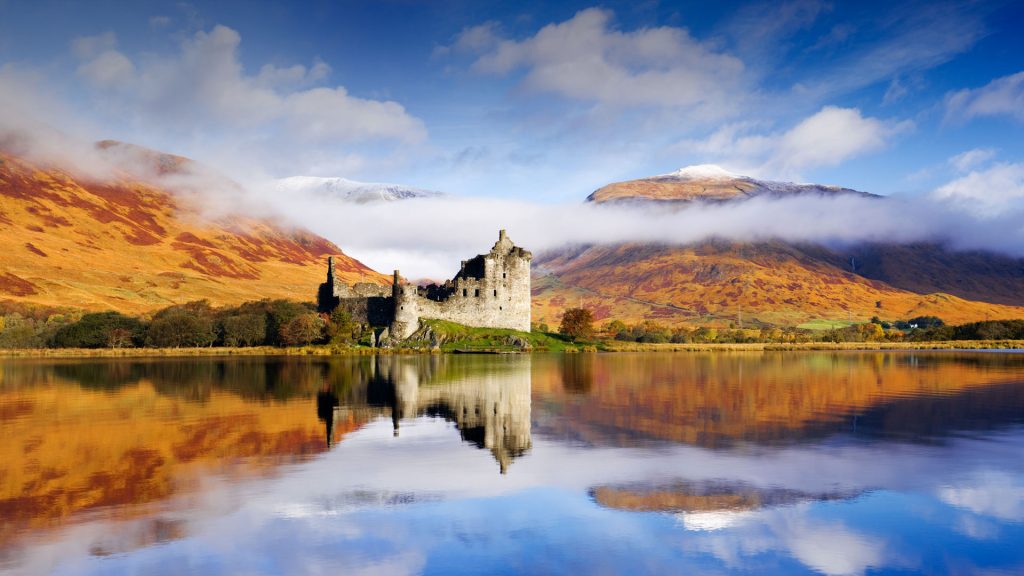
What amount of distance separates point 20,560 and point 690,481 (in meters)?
11.3

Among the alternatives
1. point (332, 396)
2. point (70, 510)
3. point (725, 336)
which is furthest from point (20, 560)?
point (725, 336)

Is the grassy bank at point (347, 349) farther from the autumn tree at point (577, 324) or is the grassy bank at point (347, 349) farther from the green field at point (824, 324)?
the green field at point (824, 324)

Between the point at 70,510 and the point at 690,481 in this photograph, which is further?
the point at 690,481

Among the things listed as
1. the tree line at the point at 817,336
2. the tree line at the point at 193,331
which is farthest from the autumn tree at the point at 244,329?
the tree line at the point at 817,336

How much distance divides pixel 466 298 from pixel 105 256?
4386 inches

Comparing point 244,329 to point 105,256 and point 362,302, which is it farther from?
point 105,256

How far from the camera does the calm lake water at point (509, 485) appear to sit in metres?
10.4

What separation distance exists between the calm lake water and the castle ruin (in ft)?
146

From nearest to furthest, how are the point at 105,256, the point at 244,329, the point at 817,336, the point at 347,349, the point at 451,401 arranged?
1. the point at 451,401
2. the point at 347,349
3. the point at 244,329
4. the point at 817,336
5. the point at 105,256

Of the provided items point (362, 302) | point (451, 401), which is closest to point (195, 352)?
point (362, 302)

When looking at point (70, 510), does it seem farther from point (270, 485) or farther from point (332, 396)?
point (332, 396)

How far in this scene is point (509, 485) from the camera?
573 inches

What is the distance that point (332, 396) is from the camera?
30000 millimetres

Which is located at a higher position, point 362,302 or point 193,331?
point 362,302
